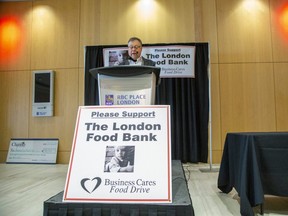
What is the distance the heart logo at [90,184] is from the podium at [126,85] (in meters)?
0.42

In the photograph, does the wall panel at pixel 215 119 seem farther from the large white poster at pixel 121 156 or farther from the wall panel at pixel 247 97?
the large white poster at pixel 121 156

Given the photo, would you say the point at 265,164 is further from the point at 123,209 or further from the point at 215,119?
the point at 215,119

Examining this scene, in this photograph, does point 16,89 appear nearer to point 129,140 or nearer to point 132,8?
point 132,8

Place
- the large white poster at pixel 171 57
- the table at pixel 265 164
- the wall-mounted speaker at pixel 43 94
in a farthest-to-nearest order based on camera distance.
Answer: the wall-mounted speaker at pixel 43 94, the large white poster at pixel 171 57, the table at pixel 265 164

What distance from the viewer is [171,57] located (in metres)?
3.62

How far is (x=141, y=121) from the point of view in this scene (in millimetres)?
1247

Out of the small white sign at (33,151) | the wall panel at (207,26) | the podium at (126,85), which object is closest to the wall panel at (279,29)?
the wall panel at (207,26)

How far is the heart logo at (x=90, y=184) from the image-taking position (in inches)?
43.6

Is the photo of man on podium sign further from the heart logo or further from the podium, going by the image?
the heart logo

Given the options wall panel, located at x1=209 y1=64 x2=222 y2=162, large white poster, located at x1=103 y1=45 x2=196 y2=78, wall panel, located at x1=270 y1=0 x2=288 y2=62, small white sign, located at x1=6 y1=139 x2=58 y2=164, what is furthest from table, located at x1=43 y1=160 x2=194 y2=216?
wall panel, located at x1=270 y1=0 x2=288 y2=62

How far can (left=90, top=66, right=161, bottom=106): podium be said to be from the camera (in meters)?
1.27

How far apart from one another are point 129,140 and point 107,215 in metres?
0.36

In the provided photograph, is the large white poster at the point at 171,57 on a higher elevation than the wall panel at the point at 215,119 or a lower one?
higher

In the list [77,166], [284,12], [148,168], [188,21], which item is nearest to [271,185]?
[148,168]
